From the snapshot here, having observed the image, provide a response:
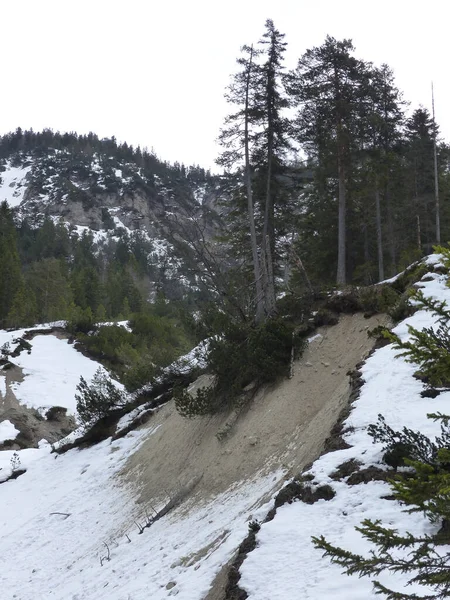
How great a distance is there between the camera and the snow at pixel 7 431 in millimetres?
23708

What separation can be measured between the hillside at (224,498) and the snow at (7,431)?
31.5 feet

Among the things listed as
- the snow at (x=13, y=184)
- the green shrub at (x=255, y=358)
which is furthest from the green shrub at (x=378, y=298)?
the snow at (x=13, y=184)

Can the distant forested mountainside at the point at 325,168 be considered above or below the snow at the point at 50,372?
above

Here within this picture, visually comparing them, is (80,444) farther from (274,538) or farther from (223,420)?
(274,538)

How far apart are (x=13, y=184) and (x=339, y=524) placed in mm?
182266

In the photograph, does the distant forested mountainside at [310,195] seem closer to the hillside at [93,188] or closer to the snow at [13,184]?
the hillside at [93,188]

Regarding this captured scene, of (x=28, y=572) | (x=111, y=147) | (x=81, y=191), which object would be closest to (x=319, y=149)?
(x=28, y=572)

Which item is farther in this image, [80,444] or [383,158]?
[383,158]

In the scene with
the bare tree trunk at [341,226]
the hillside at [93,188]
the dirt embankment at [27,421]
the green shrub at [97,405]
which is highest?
the hillside at [93,188]

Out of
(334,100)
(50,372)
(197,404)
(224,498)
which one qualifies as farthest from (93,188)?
(224,498)

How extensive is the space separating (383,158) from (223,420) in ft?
54.0

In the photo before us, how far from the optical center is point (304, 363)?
1111 centimetres

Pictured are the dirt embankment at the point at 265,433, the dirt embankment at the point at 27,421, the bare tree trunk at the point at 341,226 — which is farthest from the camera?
the dirt embankment at the point at 27,421

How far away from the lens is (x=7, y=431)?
80.0 ft
